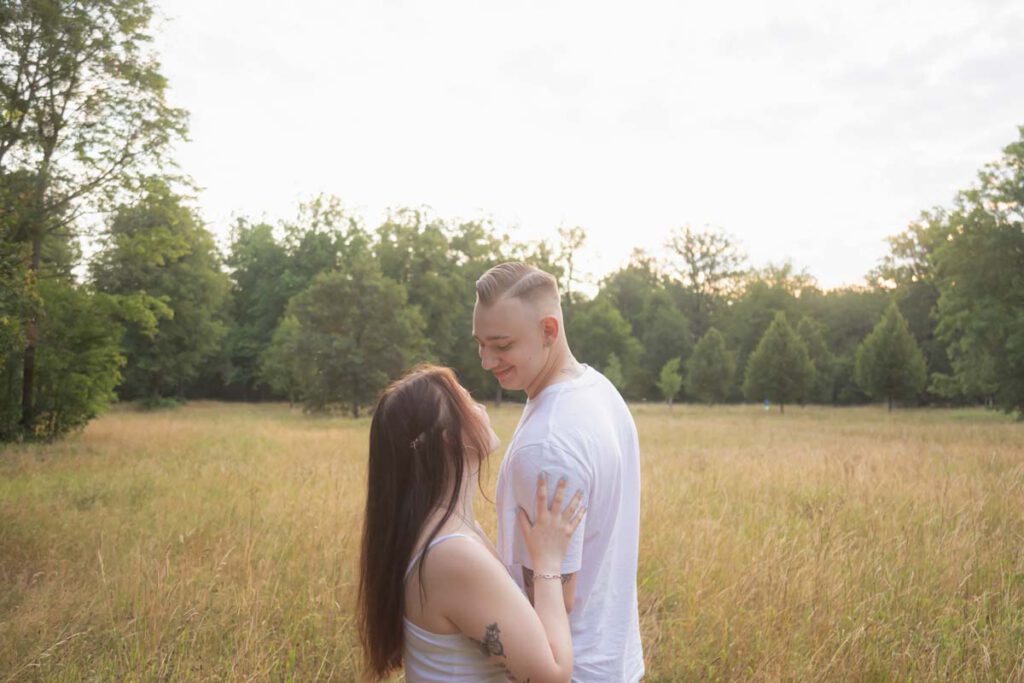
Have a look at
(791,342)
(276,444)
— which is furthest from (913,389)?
(276,444)

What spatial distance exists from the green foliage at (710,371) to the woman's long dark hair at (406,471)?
47.6 m

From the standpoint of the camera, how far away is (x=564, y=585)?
1.83 meters

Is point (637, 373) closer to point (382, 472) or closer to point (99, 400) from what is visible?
point (99, 400)

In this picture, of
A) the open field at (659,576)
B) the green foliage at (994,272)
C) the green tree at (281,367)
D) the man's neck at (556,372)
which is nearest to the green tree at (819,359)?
the green foliage at (994,272)

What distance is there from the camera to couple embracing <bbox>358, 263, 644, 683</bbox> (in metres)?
1.74

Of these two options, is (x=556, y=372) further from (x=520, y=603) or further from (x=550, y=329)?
(x=520, y=603)

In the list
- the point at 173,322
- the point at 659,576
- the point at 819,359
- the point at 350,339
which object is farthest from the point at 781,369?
the point at 659,576

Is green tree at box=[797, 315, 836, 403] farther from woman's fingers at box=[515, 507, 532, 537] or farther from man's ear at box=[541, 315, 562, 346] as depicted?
woman's fingers at box=[515, 507, 532, 537]

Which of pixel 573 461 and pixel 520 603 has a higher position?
pixel 573 461

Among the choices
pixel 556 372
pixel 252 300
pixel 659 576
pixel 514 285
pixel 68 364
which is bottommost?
pixel 659 576

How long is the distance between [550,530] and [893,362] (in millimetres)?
44761

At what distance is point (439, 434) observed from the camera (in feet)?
6.17

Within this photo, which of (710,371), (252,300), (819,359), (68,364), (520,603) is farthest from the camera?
(252,300)

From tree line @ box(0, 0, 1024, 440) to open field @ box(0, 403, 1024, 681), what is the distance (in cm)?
299
